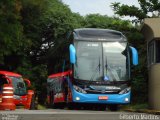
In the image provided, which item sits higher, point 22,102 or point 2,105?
point 2,105

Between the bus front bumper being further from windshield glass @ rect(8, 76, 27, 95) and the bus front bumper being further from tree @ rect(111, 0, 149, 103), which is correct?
windshield glass @ rect(8, 76, 27, 95)

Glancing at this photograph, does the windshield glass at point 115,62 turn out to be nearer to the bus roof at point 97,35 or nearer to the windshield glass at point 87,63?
the windshield glass at point 87,63

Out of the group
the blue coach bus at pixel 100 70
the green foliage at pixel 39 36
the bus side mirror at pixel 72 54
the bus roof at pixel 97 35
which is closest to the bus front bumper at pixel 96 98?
the blue coach bus at pixel 100 70

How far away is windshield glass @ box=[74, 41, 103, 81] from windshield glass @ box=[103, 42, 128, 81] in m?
0.30

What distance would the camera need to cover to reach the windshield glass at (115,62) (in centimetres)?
2556

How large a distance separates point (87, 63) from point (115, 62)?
4.37 ft

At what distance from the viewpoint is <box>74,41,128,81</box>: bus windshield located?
83.1ft

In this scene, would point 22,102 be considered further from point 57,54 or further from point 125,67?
point 125,67

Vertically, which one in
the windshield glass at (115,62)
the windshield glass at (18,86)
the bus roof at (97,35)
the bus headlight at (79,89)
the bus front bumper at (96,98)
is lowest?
the windshield glass at (18,86)

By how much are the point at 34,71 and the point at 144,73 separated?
19762 mm

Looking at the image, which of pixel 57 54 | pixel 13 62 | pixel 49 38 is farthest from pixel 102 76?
pixel 49 38

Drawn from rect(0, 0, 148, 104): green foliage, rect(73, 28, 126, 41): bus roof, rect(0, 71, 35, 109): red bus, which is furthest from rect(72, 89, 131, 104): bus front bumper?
rect(0, 71, 35, 109): red bus

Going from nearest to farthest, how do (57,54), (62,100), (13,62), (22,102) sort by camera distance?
1. (62,100)
2. (57,54)
3. (22,102)
4. (13,62)

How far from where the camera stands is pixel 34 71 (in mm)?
49969
